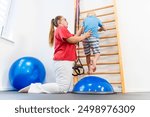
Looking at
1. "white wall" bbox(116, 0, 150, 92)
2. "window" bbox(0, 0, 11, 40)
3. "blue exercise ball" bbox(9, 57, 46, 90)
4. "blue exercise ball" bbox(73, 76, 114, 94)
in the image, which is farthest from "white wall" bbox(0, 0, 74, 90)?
"blue exercise ball" bbox(73, 76, 114, 94)

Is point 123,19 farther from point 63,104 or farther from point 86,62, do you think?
point 63,104

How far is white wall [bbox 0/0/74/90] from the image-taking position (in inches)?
139

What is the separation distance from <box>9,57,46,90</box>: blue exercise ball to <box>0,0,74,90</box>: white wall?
249 millimetres

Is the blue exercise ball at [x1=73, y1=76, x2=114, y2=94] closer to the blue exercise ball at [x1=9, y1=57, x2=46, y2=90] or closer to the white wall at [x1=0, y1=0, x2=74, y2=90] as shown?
the blue exercise ball at [x1=9, y1=57, x2=46, y2=90]

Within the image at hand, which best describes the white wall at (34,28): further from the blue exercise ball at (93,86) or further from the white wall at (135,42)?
the blue exercise ball at (93,86)

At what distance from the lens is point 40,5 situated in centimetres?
404

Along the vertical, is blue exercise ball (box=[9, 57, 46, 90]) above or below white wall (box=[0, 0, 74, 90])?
below

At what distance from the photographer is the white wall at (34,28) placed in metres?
3.53

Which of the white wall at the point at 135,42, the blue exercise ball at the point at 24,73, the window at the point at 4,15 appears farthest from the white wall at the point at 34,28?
the white wall at the point at 135,42

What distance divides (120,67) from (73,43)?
3.07ft

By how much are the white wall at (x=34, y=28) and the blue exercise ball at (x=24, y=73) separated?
0.82ft

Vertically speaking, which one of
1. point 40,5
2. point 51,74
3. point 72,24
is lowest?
point 51,74

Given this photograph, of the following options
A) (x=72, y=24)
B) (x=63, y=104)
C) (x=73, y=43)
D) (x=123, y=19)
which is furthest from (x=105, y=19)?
(x=63, y=104)

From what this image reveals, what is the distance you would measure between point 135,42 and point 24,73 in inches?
69.5
